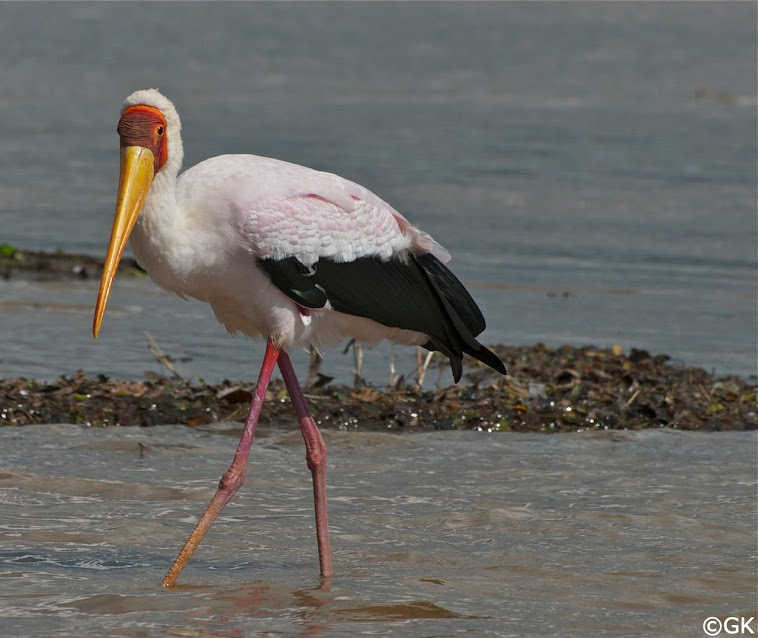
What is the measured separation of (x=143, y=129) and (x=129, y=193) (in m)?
0.21

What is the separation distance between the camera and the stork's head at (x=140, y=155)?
4.46 m

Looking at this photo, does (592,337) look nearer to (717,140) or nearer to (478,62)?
(717,140)

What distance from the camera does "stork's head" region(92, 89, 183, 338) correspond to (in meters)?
4.46

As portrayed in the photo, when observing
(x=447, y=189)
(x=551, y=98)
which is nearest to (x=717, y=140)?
(x=551, y=98)

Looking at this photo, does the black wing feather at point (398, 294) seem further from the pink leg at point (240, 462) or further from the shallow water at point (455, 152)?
the shallow water at point (455, 152)

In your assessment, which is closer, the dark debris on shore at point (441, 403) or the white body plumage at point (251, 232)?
the white body plumage at point (251, 232)

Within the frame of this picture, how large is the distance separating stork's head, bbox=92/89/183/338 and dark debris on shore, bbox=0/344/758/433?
2.21 metres

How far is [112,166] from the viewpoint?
14750mm

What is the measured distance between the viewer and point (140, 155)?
4.50 metres

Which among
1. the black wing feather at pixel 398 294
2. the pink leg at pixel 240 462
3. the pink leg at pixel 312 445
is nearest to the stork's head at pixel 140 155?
the black wing feather at pixel 398 294

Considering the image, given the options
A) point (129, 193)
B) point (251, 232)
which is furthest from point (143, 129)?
point (251, 232)

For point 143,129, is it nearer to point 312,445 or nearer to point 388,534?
point 312,445

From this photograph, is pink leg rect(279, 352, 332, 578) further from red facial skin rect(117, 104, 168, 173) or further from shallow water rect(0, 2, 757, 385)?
shallow water rect(0, 2, 757, 385)

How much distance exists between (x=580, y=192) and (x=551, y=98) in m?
7.55
